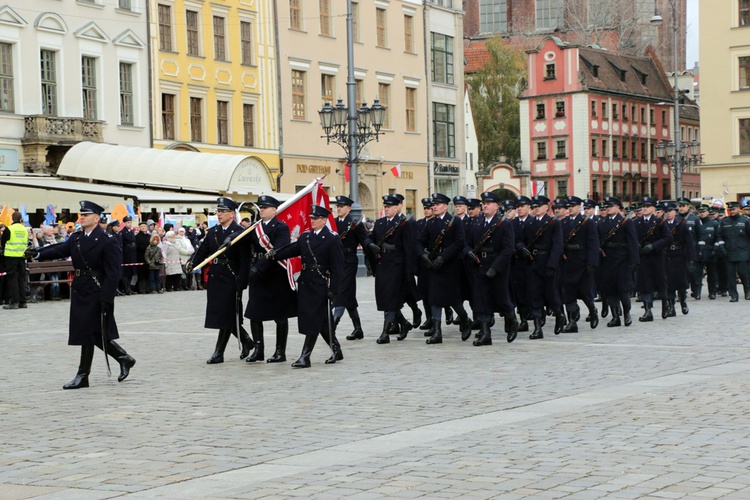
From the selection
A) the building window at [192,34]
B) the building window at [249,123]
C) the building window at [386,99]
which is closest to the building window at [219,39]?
the building window at [192,34]

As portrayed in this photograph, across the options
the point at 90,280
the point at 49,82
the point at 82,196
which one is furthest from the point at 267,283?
the point at 49,82

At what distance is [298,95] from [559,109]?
131 feet

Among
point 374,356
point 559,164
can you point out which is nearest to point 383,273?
point 374,356

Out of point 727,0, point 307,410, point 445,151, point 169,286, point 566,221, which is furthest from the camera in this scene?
point 727,0

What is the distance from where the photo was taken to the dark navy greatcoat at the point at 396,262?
17.5 metres

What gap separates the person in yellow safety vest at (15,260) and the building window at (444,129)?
37002 millimetres

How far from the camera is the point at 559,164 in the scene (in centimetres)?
8894

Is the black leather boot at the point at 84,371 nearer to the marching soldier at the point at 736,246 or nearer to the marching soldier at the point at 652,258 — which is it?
the marching soldier at the point at 652,258

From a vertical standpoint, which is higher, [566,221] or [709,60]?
[709,60]

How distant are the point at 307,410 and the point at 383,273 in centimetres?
682

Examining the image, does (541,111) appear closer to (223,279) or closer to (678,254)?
(678,254)

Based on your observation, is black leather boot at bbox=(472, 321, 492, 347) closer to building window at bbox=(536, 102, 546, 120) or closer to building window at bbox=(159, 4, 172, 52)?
building window at bbox=(159, 4, 172, 52)

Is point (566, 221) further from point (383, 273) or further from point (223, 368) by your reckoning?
point (223, 368)

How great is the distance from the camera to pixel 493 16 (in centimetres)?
11112
